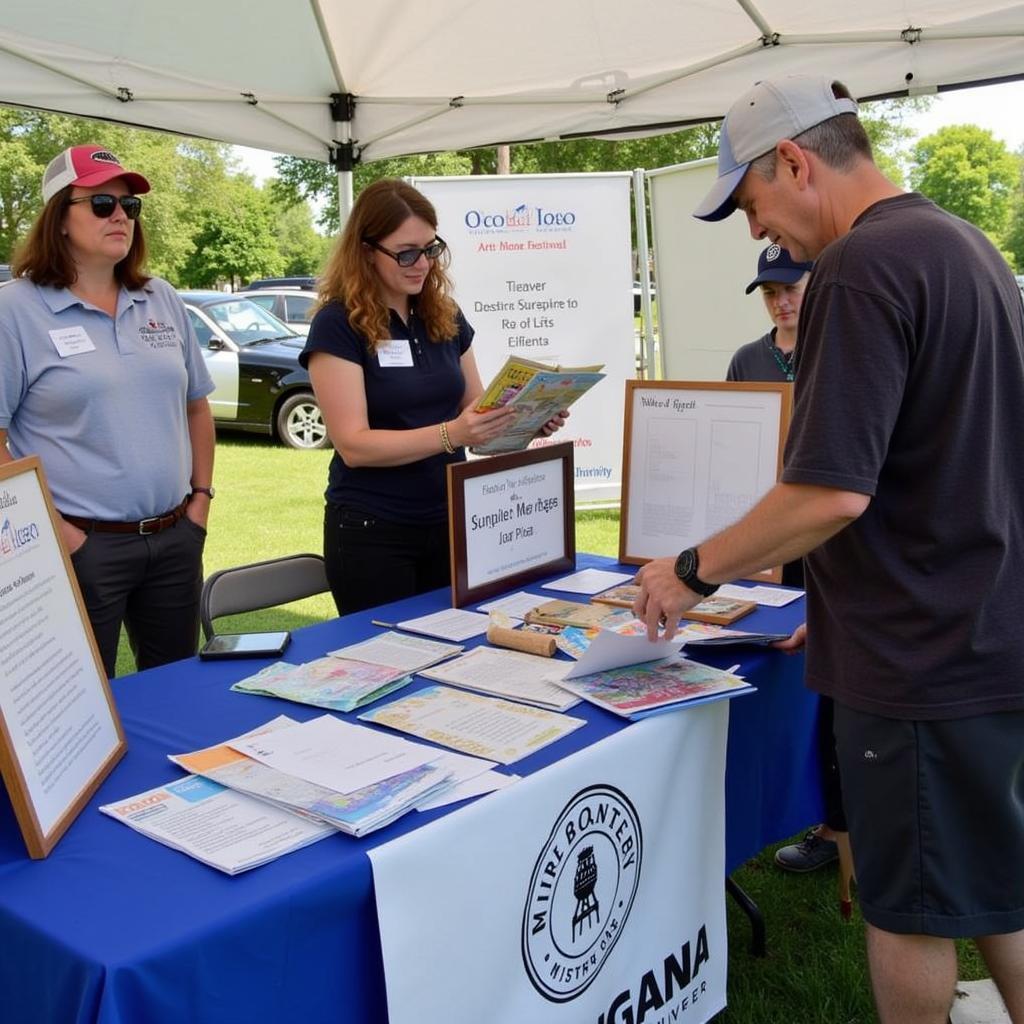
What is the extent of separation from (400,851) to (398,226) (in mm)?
1645

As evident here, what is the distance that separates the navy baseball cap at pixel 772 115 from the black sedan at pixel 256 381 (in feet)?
25.6

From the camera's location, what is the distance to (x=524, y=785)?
1.35 metres

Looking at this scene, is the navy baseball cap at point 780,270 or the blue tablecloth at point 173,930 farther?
the navy baseball cap at point 780,270

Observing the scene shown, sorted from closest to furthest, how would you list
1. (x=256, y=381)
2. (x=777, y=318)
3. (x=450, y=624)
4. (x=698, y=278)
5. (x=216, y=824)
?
(x=216, y=824) < (x=450, y=624) < (x=777, y=318) < (x=698, y=278) < (x=256, y=381)

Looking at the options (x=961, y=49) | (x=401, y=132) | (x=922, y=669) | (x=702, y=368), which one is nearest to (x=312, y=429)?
(x=702, y=368)

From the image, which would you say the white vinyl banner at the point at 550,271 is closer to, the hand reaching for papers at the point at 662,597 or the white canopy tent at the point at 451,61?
the white canopy tent at the point at 451,61

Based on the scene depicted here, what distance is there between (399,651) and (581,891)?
0.63 metres

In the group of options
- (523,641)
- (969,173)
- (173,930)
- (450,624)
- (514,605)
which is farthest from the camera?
(969,173)

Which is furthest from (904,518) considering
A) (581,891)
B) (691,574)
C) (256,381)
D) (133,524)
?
(256,381)

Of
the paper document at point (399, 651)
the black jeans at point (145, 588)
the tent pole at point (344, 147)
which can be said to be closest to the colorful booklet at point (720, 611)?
the paper document at point (399, 651)

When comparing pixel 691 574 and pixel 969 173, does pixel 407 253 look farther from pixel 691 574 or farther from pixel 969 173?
pixel 969 173

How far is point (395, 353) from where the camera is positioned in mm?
2445

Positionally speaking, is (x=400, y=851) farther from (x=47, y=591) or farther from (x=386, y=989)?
(x=47, y=591)

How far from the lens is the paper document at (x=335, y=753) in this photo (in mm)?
1352
